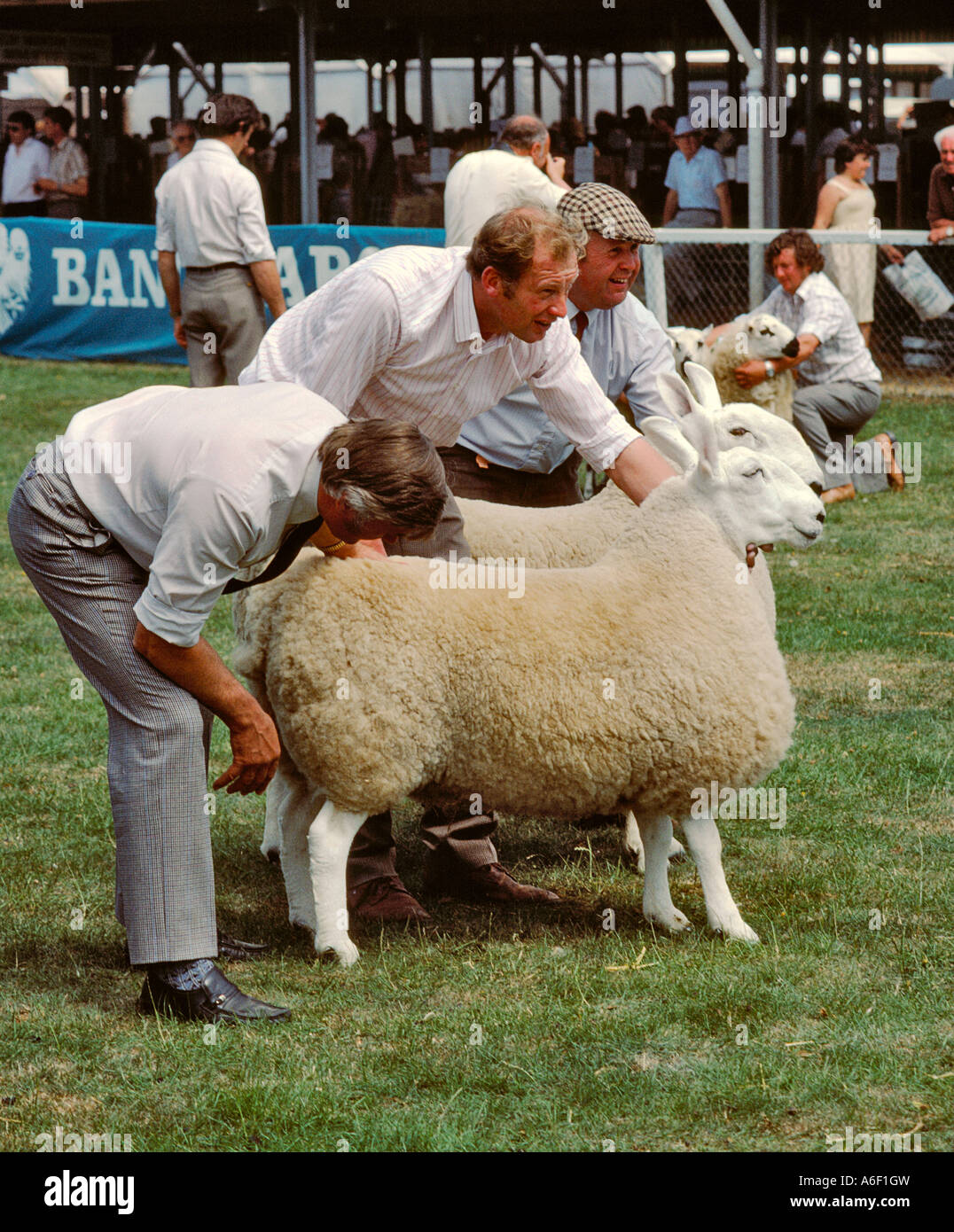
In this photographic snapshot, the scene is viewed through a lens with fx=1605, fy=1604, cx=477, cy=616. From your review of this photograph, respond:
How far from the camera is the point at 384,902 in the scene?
4.11m

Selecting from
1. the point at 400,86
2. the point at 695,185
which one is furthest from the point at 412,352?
the point at 400,86

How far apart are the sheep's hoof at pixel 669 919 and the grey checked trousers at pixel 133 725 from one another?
Result: 1169 mm

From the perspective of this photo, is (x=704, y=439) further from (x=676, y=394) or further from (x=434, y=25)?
(x=434, y=25)

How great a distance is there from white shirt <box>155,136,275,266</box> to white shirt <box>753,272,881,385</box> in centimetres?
296

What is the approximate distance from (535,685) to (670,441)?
0.75 meters

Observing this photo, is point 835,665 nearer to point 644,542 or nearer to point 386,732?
point 644,542

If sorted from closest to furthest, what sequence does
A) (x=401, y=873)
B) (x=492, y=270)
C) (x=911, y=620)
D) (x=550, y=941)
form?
1. (x=492, y=270)
2. (x=550, y=941)
3. (x=401, y=873)
4. (x=911, y=620)

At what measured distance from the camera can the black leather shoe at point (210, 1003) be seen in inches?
132

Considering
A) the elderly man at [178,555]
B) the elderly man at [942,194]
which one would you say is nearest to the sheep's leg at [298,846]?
the elderly man at [178,555]

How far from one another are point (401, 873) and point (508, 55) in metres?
17.4

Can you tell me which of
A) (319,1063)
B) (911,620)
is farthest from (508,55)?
(319,1063)

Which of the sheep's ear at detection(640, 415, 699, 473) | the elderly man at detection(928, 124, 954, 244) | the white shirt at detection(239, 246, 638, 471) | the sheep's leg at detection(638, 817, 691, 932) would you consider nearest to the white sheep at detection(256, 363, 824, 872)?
the sheep's ear at detection(640, 415, 699, 473)

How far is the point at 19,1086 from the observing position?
10.3ft

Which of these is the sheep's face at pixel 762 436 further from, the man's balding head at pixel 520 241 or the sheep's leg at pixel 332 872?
the sheep's leg at pixel 332 872
